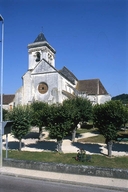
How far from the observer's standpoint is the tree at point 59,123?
46.3 ft

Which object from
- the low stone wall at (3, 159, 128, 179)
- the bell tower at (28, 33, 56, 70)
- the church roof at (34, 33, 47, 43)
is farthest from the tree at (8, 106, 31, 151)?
the church roof at (34, 33, 47, 43)

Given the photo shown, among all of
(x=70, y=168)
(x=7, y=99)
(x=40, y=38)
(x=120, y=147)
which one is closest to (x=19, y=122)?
(x=70, y=168)

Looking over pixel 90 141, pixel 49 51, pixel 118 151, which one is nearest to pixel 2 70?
pixel 118 151

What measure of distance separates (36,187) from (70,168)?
1994mm

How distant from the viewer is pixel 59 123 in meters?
14.4

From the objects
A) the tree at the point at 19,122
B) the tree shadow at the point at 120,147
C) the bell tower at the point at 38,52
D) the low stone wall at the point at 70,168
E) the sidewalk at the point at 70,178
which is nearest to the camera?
the sidewalk at the point at 70,178

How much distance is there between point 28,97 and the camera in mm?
32125

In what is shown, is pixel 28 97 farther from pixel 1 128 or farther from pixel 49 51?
pixel 1 128

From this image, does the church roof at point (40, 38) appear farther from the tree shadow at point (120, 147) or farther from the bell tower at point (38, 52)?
the tree shadow at point (120, 147)

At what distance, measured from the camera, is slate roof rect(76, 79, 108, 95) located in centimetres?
3941

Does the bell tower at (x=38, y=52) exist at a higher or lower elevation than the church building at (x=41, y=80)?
higher

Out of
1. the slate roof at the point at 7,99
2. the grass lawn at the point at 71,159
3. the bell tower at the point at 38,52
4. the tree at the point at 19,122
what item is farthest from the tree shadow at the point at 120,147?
the slate roof at the point at 7,99

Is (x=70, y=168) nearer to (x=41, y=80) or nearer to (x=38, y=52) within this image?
(x=41, y=80)

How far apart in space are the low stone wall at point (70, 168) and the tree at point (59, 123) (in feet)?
17.1
